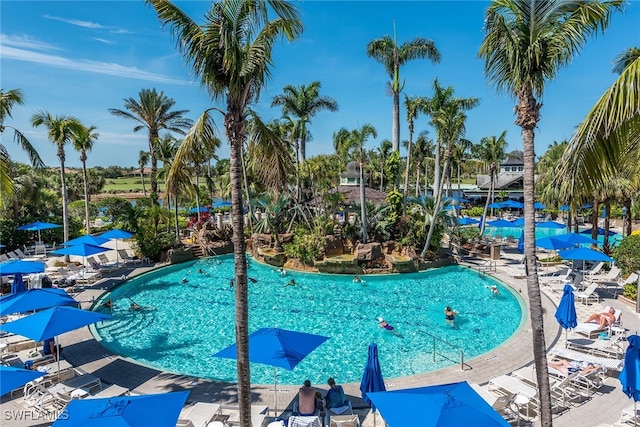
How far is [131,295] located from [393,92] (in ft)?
74.6

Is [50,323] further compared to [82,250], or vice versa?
[82,250]

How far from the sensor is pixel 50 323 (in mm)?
9641

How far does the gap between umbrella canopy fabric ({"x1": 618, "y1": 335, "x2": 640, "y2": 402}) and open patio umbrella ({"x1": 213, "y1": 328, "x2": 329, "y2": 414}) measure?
634cm

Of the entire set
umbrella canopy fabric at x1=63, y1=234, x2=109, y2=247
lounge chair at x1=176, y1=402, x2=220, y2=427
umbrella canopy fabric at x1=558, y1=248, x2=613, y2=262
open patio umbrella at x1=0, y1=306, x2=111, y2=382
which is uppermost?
umbrella canopy fabric at x1=63, y1=234, x2=109, y2=247

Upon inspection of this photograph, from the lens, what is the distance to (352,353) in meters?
12.9

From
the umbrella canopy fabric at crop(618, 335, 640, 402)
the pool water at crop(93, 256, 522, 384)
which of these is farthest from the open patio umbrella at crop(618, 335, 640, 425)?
the pool water at crop(93, 256, 522, 384)

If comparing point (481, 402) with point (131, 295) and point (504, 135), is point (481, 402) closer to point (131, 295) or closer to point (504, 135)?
point (131, 295)

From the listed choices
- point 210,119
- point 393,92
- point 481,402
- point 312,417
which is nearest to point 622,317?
point 481,402

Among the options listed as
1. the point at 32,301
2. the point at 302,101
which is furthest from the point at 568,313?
the point at 302,101

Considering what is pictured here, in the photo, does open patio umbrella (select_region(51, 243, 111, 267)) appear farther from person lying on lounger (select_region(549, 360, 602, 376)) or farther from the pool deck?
person lying on lounger (select_region(549, 360, 602, 376))

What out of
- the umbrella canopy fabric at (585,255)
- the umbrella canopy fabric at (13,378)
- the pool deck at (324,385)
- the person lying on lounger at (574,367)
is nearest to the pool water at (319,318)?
the pool deck at (324,385)

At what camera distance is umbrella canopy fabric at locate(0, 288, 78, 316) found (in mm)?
10898

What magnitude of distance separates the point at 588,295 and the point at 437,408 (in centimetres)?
1347

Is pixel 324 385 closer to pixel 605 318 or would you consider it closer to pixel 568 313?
pixel 568 313
